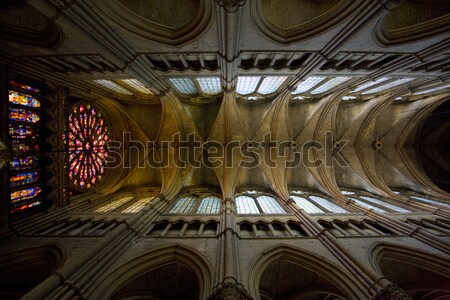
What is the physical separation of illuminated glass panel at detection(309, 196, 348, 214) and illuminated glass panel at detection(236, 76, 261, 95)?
7.87m

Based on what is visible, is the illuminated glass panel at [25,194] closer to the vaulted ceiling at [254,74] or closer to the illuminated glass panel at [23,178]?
the illuminated glass panel at [23,178]

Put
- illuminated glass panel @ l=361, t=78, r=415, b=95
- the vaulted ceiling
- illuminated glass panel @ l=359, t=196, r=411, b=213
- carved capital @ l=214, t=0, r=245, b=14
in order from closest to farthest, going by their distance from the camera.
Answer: carved capital @ l=214, t=0, r=245, b=14, the vaulted ceiling, illuminated glass panel @ l=361, t=78, r=415, b=95, illuminated glass panel @ l=359, t=196, r=411, b=213

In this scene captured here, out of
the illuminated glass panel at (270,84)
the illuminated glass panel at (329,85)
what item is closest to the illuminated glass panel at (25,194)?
the illuminated glass panel at (270,84)

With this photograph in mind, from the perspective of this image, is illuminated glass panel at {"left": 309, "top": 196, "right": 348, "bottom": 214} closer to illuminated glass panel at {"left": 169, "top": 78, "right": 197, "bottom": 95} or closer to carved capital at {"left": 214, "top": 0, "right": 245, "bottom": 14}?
carved capital at {"left": 214, "top": 0, "right": 245, "bottom": 14}

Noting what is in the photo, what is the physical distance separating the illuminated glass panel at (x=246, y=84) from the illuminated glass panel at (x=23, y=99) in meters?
9.19

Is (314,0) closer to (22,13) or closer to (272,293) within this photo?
(22,13)

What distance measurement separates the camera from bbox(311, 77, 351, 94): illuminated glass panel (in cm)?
1070

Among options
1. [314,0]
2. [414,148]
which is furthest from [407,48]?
[414,148]

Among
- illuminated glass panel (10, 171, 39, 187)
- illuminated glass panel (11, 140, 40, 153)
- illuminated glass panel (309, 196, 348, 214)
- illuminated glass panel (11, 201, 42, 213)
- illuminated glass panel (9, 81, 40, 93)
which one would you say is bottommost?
illuminated glass panel (309, 196, 348, 214)

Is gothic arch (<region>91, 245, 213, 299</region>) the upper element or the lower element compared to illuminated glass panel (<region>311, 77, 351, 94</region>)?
lower

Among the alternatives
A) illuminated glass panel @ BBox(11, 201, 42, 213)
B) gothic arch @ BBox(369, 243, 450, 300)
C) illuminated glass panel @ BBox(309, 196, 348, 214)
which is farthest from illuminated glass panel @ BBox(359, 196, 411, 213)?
illuminated glass panel @ BBox(11, 201, 42, 213)

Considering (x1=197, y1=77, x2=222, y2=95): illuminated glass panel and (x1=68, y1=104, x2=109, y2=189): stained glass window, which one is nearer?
(x1=68, y1=104, x2=109, y2=189): stained glass window

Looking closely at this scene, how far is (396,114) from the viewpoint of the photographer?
13.6 metres

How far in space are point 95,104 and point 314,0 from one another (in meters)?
13.2
